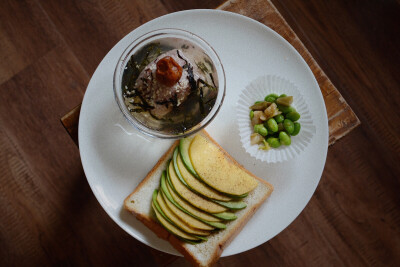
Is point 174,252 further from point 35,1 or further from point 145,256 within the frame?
point 35,1

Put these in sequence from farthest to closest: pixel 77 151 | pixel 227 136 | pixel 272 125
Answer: pixel 77 151
pixel 227 136
pixel 272 125

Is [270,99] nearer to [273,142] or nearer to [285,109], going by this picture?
[285,109]

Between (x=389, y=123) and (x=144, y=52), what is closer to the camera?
(x=144, y=52)

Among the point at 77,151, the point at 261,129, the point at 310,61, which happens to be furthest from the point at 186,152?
the point at 77,151

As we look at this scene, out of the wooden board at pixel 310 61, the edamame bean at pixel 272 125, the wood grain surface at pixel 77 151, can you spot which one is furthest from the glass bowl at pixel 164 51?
the wood grain surface at pixel 77 151

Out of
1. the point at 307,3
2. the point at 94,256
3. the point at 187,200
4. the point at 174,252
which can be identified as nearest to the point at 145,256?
the point at 94,256

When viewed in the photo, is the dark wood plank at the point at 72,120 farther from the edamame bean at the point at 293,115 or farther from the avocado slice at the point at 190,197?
the edamame bean at the point at 293,115

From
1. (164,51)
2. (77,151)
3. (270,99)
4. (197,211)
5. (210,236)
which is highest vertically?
(164,51)
